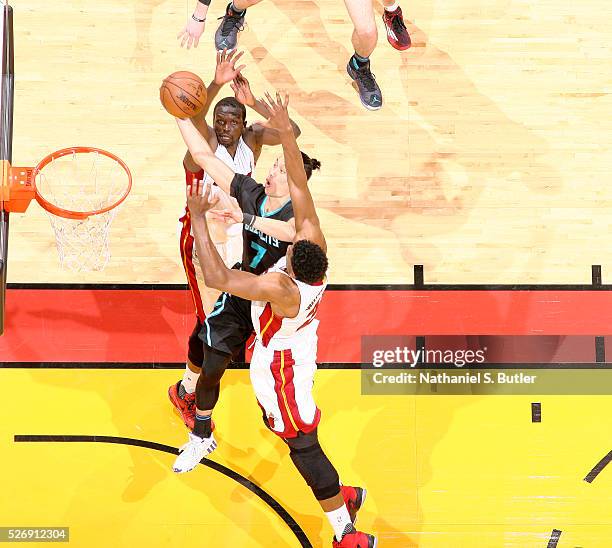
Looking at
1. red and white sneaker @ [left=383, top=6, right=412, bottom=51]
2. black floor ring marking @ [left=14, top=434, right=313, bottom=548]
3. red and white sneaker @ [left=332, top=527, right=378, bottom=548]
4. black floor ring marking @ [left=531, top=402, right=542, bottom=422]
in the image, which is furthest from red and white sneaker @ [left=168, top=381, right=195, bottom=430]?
red and white sneaker @ [left=383, top=6, right=412, bottom=51]

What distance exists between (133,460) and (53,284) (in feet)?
4.60

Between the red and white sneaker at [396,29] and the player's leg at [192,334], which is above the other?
the red and white sneaker at [396,29]

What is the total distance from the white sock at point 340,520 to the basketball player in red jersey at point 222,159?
119 centimetres

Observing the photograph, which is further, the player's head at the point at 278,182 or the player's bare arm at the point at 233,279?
the player's head at the point at 278,182

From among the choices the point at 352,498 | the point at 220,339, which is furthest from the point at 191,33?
the point at 352,498

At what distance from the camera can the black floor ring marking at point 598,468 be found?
19.7 feet

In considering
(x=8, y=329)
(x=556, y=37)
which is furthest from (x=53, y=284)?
(x=556, y=37)

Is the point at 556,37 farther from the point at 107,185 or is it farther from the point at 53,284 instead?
the point at 53,284

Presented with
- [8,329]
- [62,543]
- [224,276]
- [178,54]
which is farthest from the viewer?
[178,54]

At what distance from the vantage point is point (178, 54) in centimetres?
664

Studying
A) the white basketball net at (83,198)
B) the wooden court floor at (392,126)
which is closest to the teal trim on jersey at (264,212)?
the wooden court floor at (392,126)

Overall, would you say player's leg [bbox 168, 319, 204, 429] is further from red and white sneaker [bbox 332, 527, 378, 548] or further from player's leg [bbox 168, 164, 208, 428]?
red and white sneaker [bbox 332, 527, 378, 548]

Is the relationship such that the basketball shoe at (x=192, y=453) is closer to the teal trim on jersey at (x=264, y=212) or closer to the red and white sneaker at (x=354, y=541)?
the red and white sneaker at (x=354, y=541)

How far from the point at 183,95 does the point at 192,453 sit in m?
2.34
